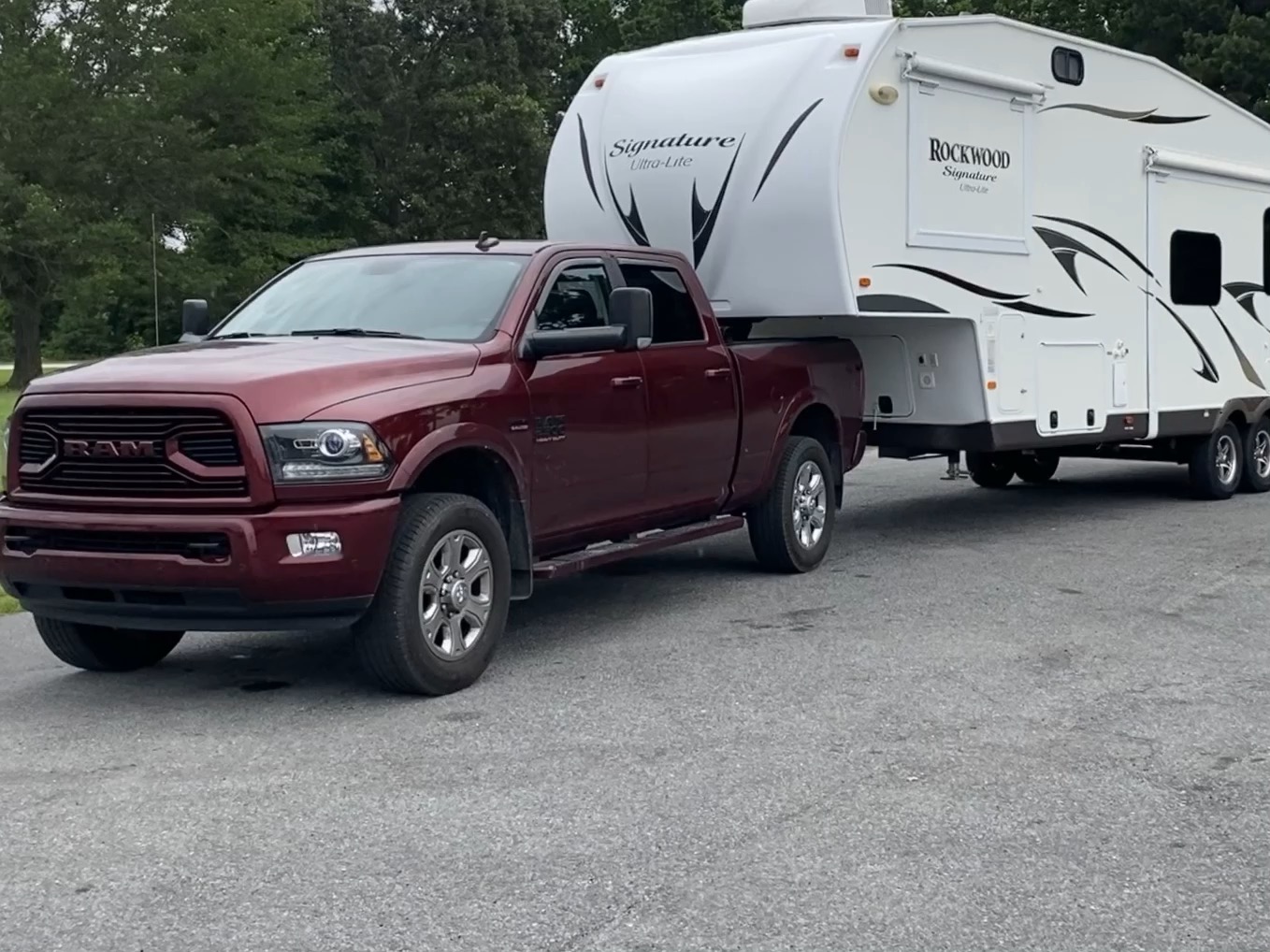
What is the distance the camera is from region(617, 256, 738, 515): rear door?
8.45 metres

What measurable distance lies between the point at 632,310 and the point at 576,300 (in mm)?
419

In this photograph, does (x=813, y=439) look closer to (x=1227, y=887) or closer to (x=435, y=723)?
(x=435, y=723)

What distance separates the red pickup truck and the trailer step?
2cm

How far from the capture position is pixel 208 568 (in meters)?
6.22

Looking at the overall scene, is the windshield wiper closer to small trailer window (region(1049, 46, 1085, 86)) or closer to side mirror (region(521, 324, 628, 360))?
side mirror (region(521, 324, 628, 360))

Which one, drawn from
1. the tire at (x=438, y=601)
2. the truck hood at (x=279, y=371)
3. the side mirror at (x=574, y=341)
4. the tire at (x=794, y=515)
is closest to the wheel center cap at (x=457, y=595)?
the tire at (x=438, y=601)

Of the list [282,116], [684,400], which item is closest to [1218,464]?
[684,400]

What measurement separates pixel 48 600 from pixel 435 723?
1.74 m

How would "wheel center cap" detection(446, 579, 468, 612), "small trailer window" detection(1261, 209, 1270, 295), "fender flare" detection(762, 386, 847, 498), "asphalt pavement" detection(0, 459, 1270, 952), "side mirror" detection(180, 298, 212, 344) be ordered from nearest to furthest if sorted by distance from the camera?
"asphalt pavement" detection(0, 459, 1270, 952) < "wheel center cap" detection(446, 579, 468, 612) < "side mirror" detection(180, 298, 212, 344) < "fender flare" detection(762, 386, 847, 498) < "small trailer window" detection(1261, 209, 1270, 295)

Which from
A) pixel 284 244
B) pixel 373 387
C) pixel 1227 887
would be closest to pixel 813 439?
pixel 373 387

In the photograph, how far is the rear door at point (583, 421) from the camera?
7520mm

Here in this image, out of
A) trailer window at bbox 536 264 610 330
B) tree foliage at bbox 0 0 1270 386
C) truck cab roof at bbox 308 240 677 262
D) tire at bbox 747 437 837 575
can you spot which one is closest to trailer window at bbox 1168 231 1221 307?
tire at bbox 747 437 837 575

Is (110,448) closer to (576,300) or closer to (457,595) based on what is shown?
(457,595)

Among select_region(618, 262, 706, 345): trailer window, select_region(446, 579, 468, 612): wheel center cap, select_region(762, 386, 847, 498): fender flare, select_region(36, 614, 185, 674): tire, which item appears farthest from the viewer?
select_region(762, 386, 847, 498): fender flare
